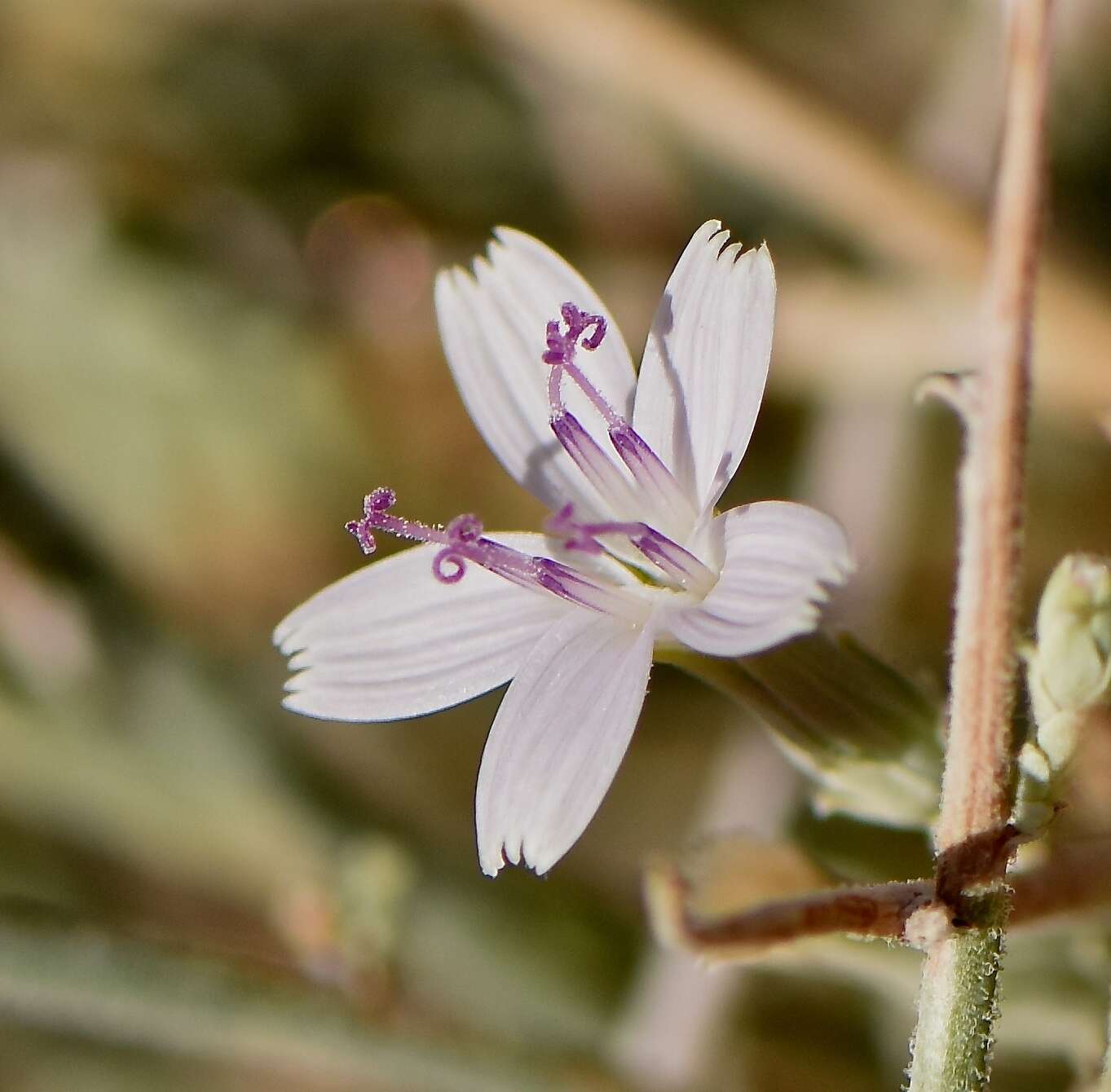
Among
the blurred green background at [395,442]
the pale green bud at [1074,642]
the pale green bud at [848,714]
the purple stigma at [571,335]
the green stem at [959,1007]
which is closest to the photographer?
the green stem at [959,1007]

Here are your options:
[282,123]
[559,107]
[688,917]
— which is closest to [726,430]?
[688,917]

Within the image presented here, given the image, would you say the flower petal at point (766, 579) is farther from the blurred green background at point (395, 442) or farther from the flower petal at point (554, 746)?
the blurred green background at point (395, 442)

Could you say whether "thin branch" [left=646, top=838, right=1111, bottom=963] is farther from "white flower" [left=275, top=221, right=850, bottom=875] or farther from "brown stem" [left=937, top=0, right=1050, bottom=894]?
"white flower" [left=275, top=221, right=850, bottom=875]

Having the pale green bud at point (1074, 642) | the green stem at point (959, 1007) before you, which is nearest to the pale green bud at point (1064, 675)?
the pale green bud at point (1074, 642)

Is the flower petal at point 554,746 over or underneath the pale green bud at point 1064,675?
underneath

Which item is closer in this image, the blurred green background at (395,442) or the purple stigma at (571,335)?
the purple stigma at (571,335)

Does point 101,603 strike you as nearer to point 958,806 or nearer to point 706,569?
point 706,569

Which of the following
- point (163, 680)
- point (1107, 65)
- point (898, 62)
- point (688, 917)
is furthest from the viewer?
point (898, 62)
